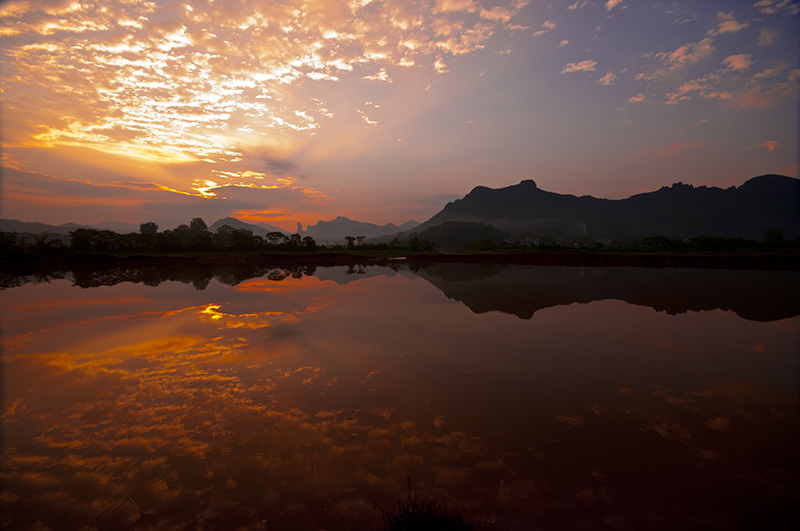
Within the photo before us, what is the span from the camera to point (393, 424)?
6.95m

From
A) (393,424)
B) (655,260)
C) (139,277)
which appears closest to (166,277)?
(139,277)

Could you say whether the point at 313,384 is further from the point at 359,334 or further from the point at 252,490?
the point at 359,334

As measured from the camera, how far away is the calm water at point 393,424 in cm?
475

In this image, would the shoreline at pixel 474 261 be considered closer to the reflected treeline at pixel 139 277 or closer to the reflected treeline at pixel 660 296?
the reflected treeline at pixel 139 277

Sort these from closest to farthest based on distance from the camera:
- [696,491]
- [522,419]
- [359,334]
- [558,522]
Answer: [558,522] < [696,491] < [522,419] < [359,334]

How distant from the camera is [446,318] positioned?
671 inches

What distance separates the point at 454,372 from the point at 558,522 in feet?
17.9

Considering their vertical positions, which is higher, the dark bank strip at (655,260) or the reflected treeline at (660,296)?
the dark bank strip at (655,260)

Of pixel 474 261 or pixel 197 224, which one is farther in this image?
pixel 197 224

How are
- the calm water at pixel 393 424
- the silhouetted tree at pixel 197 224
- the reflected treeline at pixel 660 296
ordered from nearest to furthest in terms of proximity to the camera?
the calm water at pixel 393 424
the reflected treeline at pixel 660 296
the silhouetted tree at pixel 197 224

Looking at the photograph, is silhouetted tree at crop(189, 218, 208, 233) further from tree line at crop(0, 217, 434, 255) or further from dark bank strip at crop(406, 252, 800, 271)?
dark bank strip at crop(406, 252, 800, 271)

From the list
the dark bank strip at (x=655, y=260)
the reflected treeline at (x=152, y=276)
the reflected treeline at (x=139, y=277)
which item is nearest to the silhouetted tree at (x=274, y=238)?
the reflected treeline at (x=152, y=276)

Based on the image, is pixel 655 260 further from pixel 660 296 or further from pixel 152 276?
pixel 152 276

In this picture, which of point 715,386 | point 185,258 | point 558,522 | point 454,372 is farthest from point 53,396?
point 185,258
